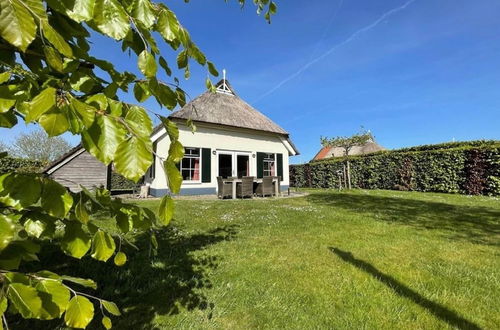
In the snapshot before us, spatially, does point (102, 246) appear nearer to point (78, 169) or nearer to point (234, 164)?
point (78, 169)

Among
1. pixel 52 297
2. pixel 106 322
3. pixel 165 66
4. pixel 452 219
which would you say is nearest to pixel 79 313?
pixel 52 297

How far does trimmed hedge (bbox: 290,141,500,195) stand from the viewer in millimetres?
13672

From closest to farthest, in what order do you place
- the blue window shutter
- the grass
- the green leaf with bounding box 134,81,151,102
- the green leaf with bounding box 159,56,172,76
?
the green leaf with bounding box 134,81,151,102, the green leaf with bounding box 159,56,172,76, the grass, the blue window shutter

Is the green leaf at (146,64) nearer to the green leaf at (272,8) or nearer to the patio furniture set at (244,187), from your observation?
the green leaf at (272,8)

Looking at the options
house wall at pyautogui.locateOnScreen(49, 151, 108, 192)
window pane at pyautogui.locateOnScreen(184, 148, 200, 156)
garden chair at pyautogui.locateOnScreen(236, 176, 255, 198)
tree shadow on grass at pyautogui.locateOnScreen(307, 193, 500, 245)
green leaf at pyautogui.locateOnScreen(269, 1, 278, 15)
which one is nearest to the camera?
green leaf at pyautogui.locateOnScreen(269, 1, 278, 15)

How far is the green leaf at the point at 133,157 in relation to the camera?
0.65 meters

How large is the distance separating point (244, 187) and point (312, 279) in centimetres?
1007

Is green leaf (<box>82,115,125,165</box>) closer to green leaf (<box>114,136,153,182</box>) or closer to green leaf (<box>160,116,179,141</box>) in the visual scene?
green leaf (<box>114,136,153,182</box>)

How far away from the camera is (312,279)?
3498 millimetres

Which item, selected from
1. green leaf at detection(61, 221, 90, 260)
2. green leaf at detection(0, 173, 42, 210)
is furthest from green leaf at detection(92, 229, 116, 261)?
green leaf at detection(0, 173, 42, 210)

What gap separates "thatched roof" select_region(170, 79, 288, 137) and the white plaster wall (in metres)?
0.48

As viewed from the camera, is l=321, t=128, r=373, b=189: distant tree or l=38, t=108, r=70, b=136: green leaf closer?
l=38, t=108, r=70, b=136: green leaf

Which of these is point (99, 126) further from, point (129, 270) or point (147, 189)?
point (147, 189)

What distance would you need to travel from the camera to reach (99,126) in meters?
0.69
